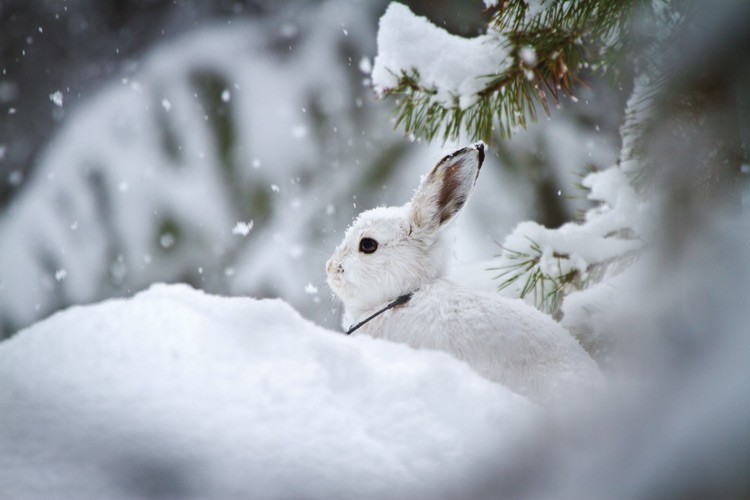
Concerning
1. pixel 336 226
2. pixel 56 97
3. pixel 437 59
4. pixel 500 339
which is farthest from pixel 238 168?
pixel 500 339

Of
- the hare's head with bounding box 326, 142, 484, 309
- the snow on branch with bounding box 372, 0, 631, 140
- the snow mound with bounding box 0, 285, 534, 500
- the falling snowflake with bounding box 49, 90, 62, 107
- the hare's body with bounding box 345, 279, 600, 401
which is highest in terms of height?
the falling snowflake with bounding box 49, 90, 62, 107

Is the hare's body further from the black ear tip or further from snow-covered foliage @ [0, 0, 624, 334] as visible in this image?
snow-covered foliage @ [0, 0, 624, 334]

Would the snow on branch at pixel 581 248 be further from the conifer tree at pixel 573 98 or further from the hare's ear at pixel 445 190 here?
the hare's ear at pixel 445 190

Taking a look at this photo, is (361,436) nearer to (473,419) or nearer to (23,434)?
(473,419)

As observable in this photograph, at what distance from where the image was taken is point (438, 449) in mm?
396

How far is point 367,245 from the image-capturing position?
0.98 m

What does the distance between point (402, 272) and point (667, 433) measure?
623 mm

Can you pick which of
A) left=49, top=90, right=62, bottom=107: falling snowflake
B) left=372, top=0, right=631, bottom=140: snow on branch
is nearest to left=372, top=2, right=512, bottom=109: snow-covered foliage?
left=372, top=0, right=631, bottom=140: snow on branch

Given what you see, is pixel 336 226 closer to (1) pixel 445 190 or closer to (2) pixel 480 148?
(1) pixel 445 190

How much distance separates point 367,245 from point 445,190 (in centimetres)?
15

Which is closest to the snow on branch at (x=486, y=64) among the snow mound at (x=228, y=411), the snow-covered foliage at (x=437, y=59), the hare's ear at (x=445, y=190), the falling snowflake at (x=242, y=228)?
the snow-covered foliage at (x=437, y=59)

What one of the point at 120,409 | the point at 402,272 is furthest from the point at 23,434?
the point at 402,272

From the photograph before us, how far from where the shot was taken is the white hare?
0.71 metres

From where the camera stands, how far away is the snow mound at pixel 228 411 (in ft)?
1.19
